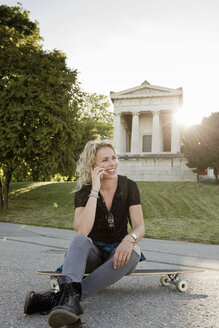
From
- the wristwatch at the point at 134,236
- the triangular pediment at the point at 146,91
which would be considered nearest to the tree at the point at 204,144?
the triangular pediment at the point at 146,91

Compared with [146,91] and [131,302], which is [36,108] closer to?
[131,302]

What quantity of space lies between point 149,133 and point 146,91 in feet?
18.5

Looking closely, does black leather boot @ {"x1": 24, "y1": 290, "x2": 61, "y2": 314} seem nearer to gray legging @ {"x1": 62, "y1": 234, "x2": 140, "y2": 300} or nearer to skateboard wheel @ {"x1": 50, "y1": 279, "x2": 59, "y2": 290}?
gray legging @ {"x1": 62, "y1": 234, "x2": 140, "y2": 300}

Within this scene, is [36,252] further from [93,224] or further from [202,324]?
[202,324]

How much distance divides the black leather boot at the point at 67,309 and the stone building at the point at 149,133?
101 ft

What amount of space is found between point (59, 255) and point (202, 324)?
3757 millimetres

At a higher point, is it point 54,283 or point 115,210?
point 115,210

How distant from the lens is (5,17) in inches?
782

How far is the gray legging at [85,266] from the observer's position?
2506 mm

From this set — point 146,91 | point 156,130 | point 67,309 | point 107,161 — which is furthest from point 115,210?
point 146,91

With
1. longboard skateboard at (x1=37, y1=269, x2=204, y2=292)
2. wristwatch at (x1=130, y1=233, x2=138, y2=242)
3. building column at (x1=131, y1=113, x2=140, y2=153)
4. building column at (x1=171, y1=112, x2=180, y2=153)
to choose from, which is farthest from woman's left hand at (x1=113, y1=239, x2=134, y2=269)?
building column at (x1=131, y1=113, x2=140, y2=153)

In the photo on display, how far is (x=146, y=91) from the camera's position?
Result: 36.7 meters

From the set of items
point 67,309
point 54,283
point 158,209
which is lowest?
point 158,209

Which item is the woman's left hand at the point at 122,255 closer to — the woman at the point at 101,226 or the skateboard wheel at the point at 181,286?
the woman at the point at 101,226
